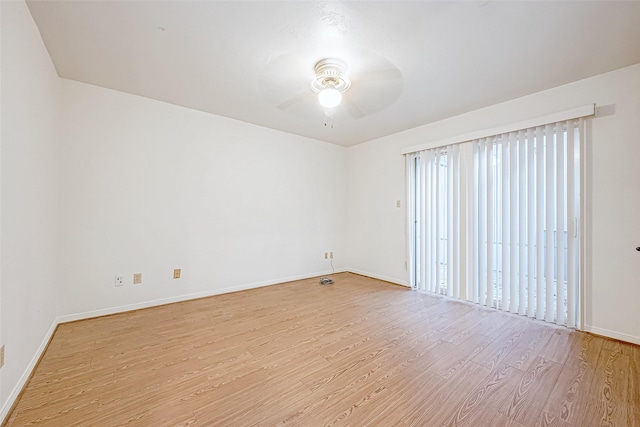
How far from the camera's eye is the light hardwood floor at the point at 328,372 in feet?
4.73

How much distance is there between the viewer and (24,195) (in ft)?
5.65

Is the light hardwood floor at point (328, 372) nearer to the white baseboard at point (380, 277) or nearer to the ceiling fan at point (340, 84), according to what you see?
the white baseboard at point (380, 277)

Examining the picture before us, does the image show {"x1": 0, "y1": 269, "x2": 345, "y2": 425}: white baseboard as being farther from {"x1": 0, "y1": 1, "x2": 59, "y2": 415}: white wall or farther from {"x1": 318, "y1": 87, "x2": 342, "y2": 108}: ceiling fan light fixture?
{"x1": 318, "y1": 87, "x2": 342, "y2": 108}: ceiling fan light fixture

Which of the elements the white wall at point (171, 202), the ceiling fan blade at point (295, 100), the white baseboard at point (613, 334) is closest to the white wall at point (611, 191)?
the white baseboard at point (613, 334)

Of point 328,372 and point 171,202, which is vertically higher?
point 171,202

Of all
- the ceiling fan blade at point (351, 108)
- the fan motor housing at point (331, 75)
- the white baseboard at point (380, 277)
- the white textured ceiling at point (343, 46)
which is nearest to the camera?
the white textured ceiling at point (343, 46)

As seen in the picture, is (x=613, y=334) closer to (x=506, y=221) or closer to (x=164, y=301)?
(x=506, y=221)

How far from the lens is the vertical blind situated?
256 cm

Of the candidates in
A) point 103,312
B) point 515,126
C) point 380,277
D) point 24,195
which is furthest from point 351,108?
point 103,312

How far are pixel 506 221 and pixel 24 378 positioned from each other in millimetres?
4358

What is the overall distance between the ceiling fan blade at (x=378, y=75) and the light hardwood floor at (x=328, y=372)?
2409 millimetres

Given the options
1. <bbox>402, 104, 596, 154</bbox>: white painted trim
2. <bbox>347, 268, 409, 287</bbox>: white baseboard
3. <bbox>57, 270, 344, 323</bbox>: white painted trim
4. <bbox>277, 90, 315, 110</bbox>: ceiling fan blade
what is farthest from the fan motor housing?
<bbox>347, 268, 409, 287</bbox>: white baseboard

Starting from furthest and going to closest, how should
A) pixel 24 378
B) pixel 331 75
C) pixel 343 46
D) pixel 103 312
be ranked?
pixel 103 312, pixel 331 75, pixel 343 46, pixel 24 378

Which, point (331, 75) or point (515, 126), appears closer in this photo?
point (331, 75)
